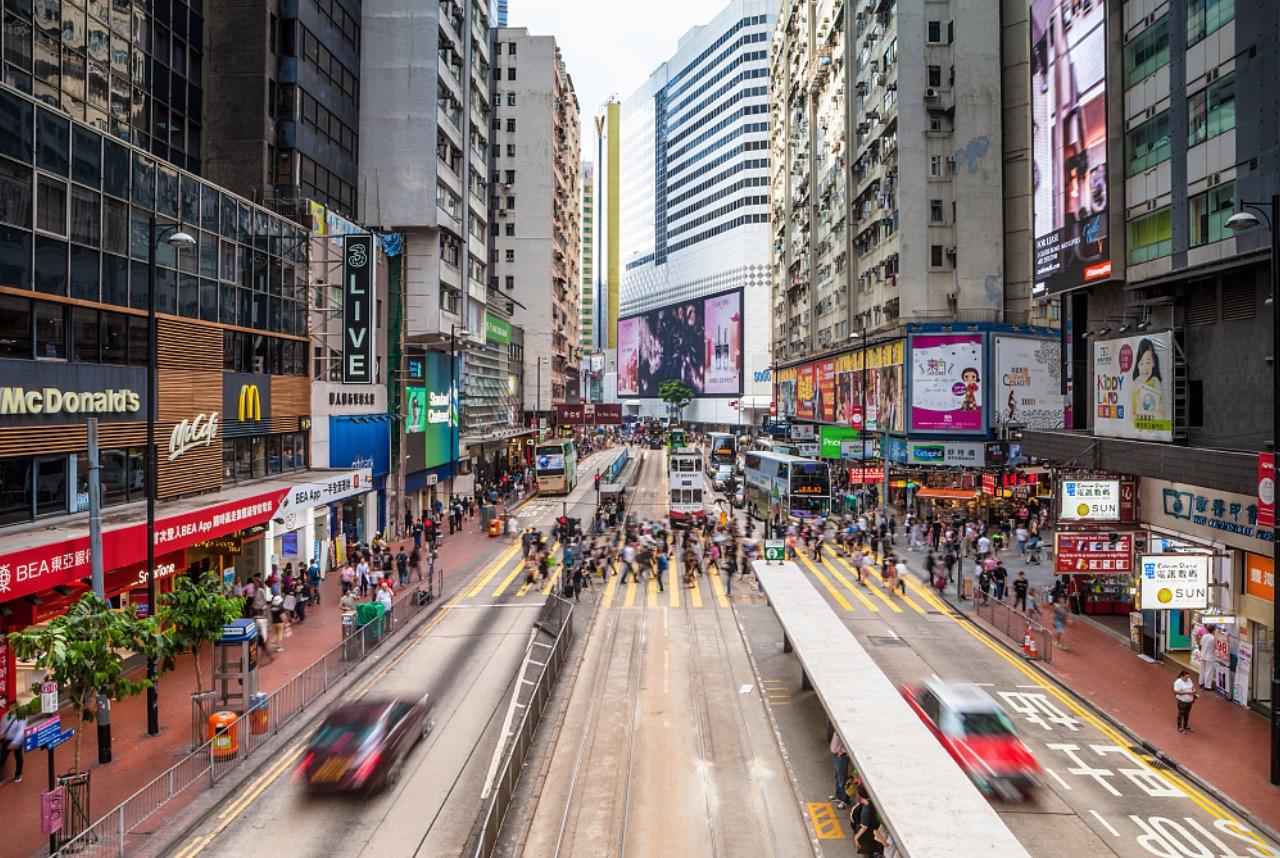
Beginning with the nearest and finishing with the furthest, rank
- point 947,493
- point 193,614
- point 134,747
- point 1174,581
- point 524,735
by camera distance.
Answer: point 524,735
point 193,614
point 134,747
point 1174,581
point 947,493

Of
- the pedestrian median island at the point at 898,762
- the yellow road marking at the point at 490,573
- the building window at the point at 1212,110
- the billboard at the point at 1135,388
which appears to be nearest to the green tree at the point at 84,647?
the pedestrian median island at the point at 898,762

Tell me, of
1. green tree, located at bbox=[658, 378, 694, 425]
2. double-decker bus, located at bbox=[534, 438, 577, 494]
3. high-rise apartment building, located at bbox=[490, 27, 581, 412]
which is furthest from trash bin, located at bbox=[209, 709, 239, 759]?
green tree, located at bbox=[658, 378, 694, 425]

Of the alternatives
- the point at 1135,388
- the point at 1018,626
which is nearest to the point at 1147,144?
the point at 1135,388

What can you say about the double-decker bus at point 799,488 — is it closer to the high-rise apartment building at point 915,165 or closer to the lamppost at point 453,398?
the high-rise apartment building at point 915,165

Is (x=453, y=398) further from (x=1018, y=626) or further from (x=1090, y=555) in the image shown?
(x=1090, y=555)

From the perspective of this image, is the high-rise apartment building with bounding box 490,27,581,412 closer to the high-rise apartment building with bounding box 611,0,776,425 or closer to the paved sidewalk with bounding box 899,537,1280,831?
the high-rise apartment building with bounding box 611,0,776,425

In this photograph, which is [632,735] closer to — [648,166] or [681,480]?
[681,480]

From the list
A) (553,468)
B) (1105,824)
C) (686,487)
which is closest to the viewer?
(1105,824)
